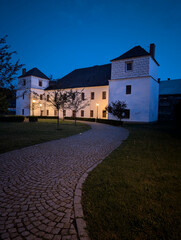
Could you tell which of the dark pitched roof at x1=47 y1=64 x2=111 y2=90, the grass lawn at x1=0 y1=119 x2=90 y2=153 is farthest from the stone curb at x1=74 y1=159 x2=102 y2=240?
the dark pitched roof at x1=47 y1=64 x2=111 y2=90

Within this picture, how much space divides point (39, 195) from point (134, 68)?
26.0 m

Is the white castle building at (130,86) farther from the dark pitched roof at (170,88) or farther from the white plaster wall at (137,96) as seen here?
the dark pitched roof at (170,88)

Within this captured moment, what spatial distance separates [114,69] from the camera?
2719cm

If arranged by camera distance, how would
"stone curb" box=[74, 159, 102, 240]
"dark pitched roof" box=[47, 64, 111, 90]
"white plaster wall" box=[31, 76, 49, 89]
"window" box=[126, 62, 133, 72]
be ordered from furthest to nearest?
"white plaster wall" box=[31, 76, 49, 89] → "dark pitched roof" box=[47, 64, 111, 90] → "window" box=[126, 62, 133, 72] → "stone curb" box=[74, 159, 102, 240]

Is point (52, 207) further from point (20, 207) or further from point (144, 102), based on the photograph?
point (144, 102)

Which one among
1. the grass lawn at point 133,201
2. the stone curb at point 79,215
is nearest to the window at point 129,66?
the grass lawn at point 133,201

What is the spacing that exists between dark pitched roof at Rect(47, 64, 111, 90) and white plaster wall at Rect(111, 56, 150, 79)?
183 inches

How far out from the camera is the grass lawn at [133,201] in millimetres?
2129

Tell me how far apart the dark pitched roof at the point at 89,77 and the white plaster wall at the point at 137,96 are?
5.49 metres

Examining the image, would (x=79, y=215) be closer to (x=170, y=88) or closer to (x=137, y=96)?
(x=137, y=96)

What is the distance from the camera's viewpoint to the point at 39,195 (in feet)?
10.2

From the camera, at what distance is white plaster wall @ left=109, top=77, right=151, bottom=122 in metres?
24.2

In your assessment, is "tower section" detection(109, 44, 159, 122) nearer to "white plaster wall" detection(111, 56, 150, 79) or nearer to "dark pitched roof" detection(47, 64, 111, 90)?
"white plaster wall" detection(111, 56, 150, 79)

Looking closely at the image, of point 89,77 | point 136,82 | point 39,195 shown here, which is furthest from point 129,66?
point 39,195
